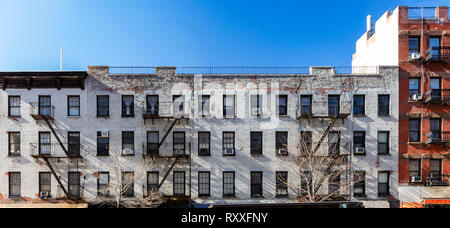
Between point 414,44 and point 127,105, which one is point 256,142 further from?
point 414,44

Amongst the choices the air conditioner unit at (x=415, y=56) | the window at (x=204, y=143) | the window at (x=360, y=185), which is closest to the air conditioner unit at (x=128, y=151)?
the window at (x=204, y=143)

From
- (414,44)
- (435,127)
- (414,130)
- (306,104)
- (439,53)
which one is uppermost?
(414,44)

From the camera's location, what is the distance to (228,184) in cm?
1772

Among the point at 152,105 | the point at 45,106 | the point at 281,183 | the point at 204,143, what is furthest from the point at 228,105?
the point at 45,106

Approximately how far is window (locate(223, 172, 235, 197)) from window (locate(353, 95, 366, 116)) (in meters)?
9.95

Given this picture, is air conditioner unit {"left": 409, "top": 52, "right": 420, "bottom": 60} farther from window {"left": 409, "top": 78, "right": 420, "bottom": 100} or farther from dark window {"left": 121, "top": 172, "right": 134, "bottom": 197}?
dark window {"left": 121, "top": 172, "right": 134, "bottom": 197}

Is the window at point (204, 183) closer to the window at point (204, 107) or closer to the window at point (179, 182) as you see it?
the window at point (179, 182)

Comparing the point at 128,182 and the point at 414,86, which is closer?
the point at 128,182

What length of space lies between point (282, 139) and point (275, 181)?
296cm

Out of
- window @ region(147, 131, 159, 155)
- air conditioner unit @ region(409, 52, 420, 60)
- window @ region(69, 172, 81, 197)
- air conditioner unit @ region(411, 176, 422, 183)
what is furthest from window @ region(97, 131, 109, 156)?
air conditioner unit @ region(409, 52, 420, 60)

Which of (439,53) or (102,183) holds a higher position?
(439,53)

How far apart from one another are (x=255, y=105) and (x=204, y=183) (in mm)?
6536

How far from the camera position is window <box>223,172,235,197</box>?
17.7 m

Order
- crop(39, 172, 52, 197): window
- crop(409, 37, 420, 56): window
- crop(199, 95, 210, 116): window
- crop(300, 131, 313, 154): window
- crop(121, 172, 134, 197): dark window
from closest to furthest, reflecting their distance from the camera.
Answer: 1. crop(121, 172, 134, 197): dark window
2. crop(300, 131, 313, 154): window
3. crop(39, 172, 52, 197): window
4. crop(199, 95, 210, 116): window
5. crop(409, 37, 420, 56): window
